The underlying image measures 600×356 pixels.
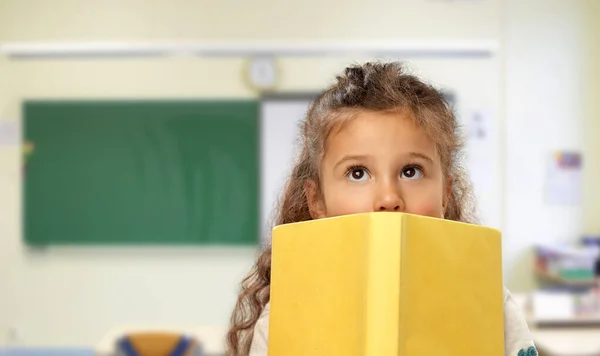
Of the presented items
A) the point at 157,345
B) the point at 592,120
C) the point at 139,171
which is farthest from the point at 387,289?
the point at 592,120

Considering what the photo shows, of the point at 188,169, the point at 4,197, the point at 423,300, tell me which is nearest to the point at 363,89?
the point at 423,300

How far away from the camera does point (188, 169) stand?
2951 millimetres

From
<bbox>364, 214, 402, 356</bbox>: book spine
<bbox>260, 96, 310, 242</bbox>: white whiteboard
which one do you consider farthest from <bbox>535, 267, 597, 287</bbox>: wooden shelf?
<bbox>364, 214, 402, 356</bbox>: book spine

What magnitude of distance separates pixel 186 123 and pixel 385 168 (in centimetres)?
248

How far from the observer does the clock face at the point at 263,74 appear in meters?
2.95

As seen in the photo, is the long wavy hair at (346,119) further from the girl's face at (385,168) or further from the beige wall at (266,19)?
the beige wall at (266,19)

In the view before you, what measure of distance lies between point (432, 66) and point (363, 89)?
2429 mm

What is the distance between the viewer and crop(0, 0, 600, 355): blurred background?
2.93 meters

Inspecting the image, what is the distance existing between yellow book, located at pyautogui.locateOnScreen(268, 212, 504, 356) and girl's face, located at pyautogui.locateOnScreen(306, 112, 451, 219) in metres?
0.11

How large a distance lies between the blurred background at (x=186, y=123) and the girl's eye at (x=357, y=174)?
7.68 ft

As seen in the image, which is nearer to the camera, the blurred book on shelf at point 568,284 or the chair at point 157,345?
the chair at point 157,345

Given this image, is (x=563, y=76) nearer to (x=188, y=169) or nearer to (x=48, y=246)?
(x=188, y=169)

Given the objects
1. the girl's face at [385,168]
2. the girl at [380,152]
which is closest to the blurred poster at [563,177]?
the girl at [380,152]

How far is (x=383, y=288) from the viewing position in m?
0.43
